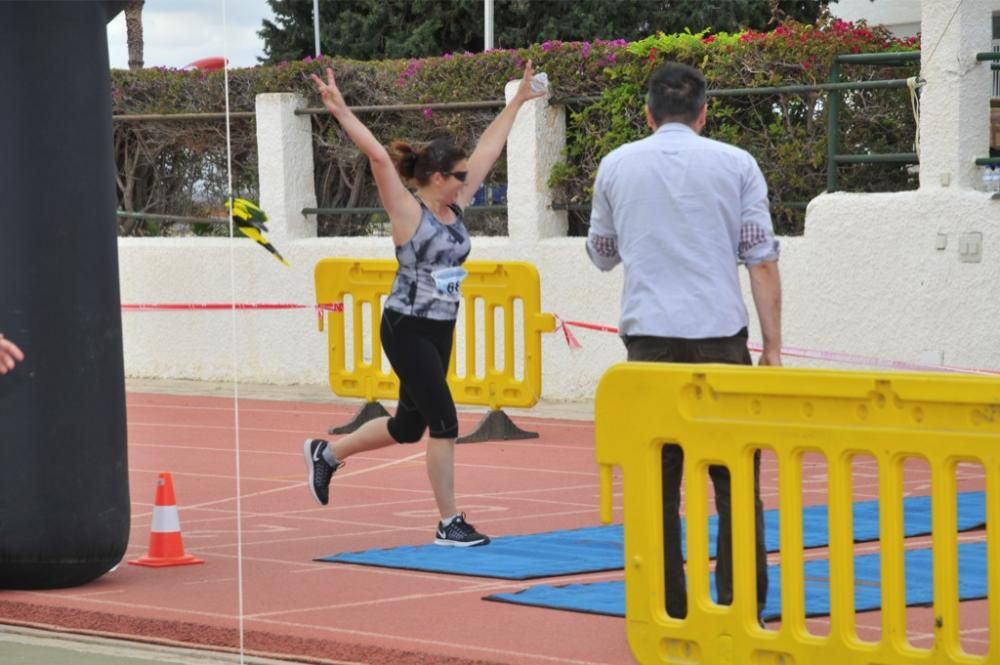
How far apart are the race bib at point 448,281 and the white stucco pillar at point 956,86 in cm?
571

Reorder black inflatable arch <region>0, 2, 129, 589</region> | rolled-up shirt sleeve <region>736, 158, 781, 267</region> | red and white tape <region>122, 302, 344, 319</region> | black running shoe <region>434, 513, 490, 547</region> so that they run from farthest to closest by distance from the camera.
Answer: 1. red and white tape <region>122, 302, 344, 319</region>
2. black running shoe <region>434, 513, 490, 547</region>
3. black inflatable arch <region>0, 2, 129, 589</region>
4. rolled-up shirt sleeve <region>736, 158, 781, 267</region>

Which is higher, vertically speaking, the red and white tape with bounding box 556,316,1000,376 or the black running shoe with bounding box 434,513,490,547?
the red and white tape with bounding box 556,316,1000,376

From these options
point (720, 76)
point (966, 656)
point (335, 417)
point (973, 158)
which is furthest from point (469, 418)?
point (966, 656)

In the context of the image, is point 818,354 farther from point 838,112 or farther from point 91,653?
point 91,653

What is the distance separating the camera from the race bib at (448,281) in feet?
29.8

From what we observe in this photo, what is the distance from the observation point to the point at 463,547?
898 centimetres

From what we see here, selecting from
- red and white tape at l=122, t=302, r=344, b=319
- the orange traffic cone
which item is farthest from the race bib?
red and white tape at l=122, t=302, r=344, b=319

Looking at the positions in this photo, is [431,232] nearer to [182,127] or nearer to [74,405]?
[74,405]

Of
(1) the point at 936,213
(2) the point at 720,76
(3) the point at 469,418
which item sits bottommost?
(3) the point at 469,418

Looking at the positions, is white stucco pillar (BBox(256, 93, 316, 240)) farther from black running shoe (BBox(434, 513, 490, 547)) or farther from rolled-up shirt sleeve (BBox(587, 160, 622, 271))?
rolled-up shirt sleeve (BBox(587, 160, 622, 271))

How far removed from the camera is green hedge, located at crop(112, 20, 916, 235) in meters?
15.0

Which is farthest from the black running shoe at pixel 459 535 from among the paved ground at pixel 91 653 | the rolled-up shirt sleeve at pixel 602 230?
the rolled-up shirt sleeve at pixel 602 230

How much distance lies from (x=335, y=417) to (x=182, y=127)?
5090mm

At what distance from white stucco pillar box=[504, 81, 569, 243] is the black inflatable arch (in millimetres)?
8390
